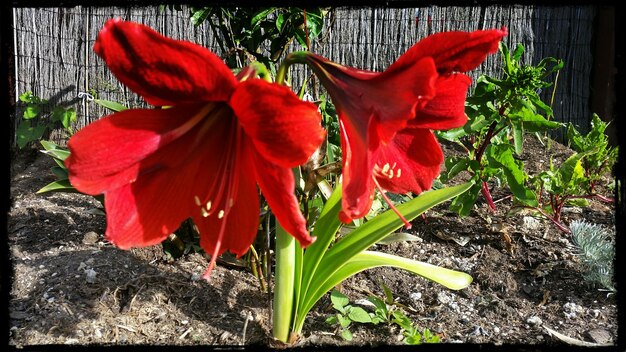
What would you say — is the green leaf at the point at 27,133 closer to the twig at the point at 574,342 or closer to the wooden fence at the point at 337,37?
the wooden fence at the point at 337,37

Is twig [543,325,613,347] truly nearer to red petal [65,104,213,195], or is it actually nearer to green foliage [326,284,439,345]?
green foliage [326,284,439,345]

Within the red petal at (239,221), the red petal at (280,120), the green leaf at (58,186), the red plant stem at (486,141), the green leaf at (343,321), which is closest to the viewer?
the red petal at (280,120)

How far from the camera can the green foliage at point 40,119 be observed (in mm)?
3355

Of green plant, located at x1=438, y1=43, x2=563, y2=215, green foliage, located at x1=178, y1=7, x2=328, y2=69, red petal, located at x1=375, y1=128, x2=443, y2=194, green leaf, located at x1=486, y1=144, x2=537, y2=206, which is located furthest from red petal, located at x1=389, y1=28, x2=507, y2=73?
green leaf, located at x1=486, y1=144, x2=537, y2=206

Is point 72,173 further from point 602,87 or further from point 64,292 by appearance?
point 602,87

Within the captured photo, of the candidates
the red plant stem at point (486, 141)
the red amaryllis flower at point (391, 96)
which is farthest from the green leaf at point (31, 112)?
the red amaryllis flower at point (391, 96)

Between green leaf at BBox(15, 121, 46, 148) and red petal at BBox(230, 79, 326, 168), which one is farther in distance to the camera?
green leaf at BBox(15, 121, 46, 148)

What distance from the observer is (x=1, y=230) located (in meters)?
1.70

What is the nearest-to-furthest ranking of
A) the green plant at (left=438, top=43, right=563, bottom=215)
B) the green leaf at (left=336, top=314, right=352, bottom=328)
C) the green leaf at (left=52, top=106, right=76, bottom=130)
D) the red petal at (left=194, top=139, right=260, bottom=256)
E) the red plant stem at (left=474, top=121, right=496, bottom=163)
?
the red petal at (left=194, top=139, right=260, bottom=256), the green leaf at (left=336, top=314, right=352, bottom=328), the green plant at (left=438, top=43, right=563, bottom=215), the red plant stem at (left=474, top=121, right=496, bottom=163), the green leaf at (left=52, top=106, right=76, bottom=130)

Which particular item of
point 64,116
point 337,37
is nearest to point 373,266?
point 337,37

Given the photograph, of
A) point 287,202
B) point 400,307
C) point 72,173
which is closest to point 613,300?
point 400,307

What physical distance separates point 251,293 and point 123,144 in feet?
2.93

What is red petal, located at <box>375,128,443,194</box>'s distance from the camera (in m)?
1.17

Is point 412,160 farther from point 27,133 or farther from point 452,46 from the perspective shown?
point 27,133
